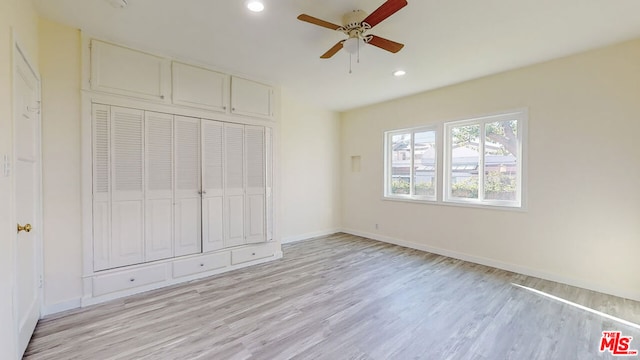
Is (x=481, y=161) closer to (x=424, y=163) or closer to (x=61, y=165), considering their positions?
(x=424, y=163)

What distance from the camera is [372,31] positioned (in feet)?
8.89

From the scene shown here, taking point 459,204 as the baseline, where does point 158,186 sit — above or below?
above

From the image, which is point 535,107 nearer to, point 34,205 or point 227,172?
point 227,172

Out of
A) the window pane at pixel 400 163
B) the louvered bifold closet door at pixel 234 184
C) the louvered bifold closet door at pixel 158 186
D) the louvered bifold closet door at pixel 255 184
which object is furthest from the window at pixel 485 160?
the louvered bifold closet door at pixel 158 186

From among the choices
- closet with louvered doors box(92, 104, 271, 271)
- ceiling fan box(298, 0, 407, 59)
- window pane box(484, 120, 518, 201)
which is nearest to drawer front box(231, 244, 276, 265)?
closet with louvered doors box(92, 104, 271, 271)

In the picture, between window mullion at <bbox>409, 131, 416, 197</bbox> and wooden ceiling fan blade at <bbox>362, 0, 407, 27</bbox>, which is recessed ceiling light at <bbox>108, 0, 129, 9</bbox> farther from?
window mullion at <bbox>409, 131, 416, 197</bbox>

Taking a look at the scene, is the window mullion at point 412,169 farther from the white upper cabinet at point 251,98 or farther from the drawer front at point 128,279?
the drawer front at point 128,279

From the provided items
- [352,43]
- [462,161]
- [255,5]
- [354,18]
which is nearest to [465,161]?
[462,161]

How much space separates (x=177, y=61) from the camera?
3.30 meters

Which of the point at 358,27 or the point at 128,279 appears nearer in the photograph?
the point at 358,27

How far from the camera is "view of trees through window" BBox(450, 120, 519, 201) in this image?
3.78 metres

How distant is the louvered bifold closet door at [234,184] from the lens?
12.3 ft

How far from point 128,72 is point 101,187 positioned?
1.29 m

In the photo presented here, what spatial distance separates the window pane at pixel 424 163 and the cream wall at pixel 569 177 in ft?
1.20
